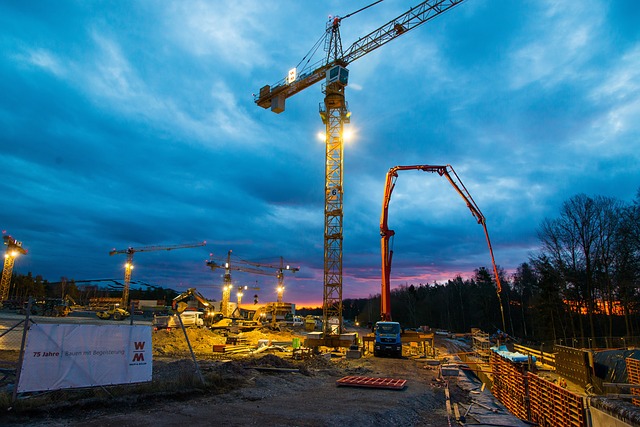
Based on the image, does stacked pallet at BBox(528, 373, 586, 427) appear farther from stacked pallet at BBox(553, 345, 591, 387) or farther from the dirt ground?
stacked pallet at BBox(553, 345, 591, 387)

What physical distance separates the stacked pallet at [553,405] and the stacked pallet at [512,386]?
1.74 feet

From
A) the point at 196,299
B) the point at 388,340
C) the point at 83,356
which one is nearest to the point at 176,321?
the point at 196,299

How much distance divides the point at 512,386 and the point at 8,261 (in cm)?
10065

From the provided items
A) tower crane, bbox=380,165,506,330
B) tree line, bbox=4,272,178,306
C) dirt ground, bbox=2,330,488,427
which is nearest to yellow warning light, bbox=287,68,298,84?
tower crane, bbox=380,165,506,330

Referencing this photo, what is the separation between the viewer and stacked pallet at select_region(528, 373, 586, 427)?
10742 millimetres

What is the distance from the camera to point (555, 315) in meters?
55.0

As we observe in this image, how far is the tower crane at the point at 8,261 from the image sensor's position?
81.0 meters

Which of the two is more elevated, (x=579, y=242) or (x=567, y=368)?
(x=579, y=242)

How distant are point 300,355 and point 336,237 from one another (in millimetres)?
18799

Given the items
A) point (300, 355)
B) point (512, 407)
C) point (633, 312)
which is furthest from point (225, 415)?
point (633, 312)

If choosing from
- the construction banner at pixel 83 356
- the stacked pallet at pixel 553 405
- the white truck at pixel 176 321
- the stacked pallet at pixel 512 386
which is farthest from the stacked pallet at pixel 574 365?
the white truck at pixel 176 321

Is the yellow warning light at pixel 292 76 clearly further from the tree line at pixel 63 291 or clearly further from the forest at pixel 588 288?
the tree line at pixel 63 291

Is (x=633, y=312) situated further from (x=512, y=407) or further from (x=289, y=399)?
(x=289, y=399)

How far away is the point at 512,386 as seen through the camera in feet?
55.8
